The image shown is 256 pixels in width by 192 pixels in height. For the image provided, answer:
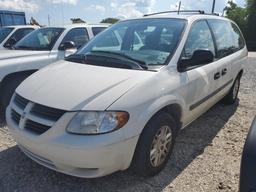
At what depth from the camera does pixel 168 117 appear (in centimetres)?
298

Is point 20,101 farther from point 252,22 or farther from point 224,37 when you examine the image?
point 252,22

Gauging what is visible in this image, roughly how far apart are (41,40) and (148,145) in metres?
3.99

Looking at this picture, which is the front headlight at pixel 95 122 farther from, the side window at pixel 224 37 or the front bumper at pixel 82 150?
the side window at pixel 224 37

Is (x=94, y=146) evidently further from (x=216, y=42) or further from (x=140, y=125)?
(x=216, y=42)

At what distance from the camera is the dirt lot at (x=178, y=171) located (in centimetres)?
290

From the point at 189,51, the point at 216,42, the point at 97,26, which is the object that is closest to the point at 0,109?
the point at 97,26

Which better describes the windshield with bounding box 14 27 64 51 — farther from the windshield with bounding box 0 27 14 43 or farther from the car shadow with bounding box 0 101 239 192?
the windshield with bounding box 0 27 14 43

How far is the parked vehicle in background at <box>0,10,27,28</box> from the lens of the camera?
13.8 metres

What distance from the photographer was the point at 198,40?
12.3ft

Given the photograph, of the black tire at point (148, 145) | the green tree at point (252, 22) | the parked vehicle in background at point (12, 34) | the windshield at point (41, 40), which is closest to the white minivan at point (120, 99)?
the black tire at point (148, 145)

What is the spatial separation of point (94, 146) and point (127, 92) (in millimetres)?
585

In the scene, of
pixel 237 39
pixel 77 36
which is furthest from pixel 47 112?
pixel 237 39

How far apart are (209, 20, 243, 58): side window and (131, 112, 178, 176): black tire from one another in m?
1.82

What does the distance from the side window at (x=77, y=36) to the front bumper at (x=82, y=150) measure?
→ 3.52 m
